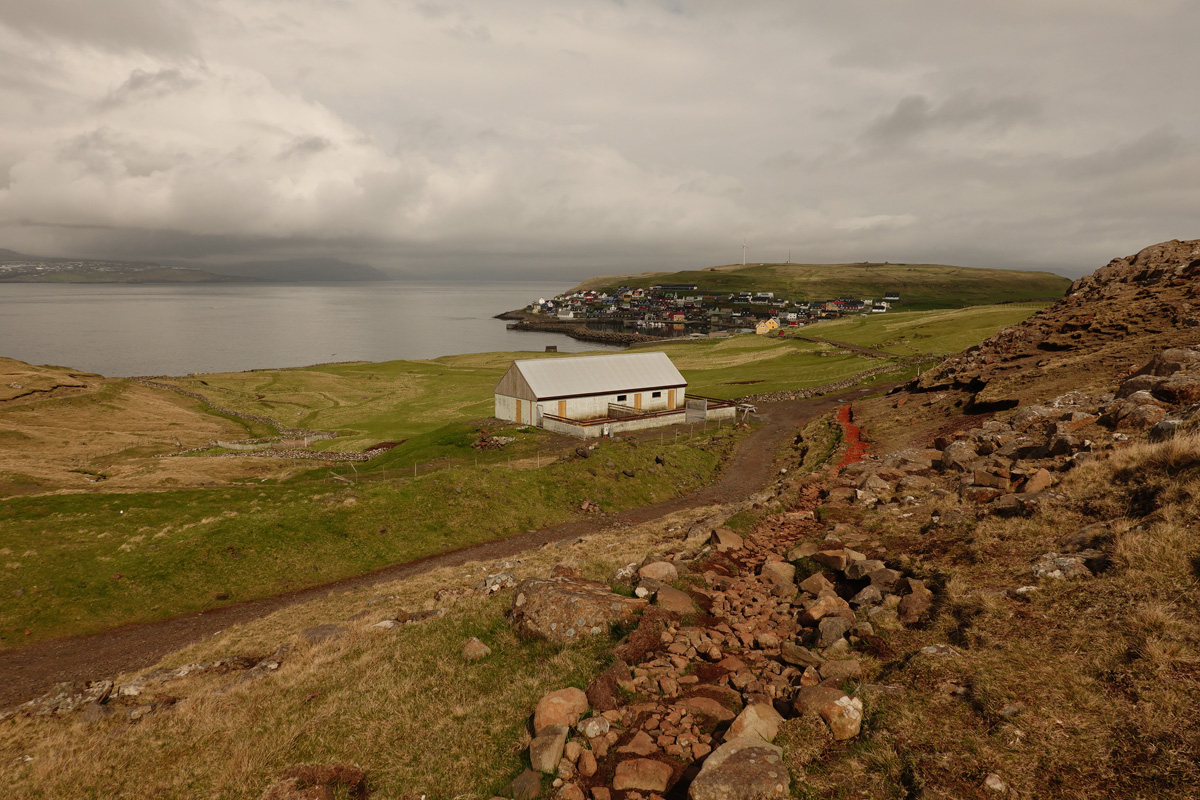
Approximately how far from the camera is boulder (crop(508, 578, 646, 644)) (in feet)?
47.5

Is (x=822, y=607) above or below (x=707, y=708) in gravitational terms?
above

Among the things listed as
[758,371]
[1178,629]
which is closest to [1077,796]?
[1178,629]

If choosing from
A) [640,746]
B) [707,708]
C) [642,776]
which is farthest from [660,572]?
[642,776]

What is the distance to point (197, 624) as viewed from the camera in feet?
82.6

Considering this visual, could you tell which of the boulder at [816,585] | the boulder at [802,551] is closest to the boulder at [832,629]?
the boulder at [816,585]

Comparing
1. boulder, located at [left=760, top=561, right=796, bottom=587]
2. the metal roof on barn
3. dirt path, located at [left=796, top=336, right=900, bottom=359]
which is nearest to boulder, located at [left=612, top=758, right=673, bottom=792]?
boulder, located at [left=760, top=561, right=796, bottom=587]

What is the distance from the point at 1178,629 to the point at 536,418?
51176 millimetres

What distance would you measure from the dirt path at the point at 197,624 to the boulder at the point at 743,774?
2303 cm

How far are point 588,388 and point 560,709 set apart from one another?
49.9 meters

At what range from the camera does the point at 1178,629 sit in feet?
30.0

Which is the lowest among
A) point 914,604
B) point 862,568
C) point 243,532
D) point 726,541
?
point 243,532

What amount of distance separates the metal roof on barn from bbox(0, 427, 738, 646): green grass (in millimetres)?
16689

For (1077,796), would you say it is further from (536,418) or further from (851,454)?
(536,418)

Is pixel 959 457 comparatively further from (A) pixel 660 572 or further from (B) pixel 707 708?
(B) pixel 707 708
